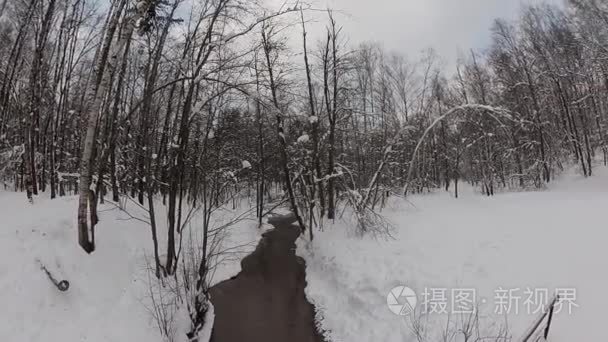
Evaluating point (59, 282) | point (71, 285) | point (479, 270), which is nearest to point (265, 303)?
point (71, 285)

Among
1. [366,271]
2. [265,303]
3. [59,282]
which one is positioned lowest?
[265,303]

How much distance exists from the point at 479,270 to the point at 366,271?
302 cm

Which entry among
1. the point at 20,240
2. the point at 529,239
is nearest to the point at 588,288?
the point at 529,239

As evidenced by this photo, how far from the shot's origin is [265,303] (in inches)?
417

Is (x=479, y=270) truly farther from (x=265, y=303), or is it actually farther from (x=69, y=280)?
(x=69, y=280)

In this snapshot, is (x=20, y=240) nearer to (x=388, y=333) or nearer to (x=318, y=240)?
(x=388, y=333)

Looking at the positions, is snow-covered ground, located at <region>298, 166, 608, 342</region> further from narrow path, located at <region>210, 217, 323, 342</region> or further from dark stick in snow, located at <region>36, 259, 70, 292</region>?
dark stick in snow, located at <region>36, 259, 70, 292</region>

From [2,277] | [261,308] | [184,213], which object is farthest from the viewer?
[184,213]

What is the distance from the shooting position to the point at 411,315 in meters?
6.91

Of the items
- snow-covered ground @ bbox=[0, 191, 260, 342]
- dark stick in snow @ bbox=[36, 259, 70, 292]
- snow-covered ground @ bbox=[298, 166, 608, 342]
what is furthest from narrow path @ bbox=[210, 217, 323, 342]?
dark stick in snow @ bbox=[36, 259, 70, 292]

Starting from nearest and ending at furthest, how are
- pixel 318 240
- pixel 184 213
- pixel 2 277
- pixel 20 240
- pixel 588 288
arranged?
pixel 588 288 → pixel 2 277 → pixel 20 240 → pixel 318 240 → pixel 184 213

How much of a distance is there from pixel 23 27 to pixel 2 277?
9.32 m

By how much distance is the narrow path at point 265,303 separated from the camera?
8.45m

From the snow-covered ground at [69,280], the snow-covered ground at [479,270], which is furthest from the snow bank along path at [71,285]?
the snow-covered ground at [479,270]
